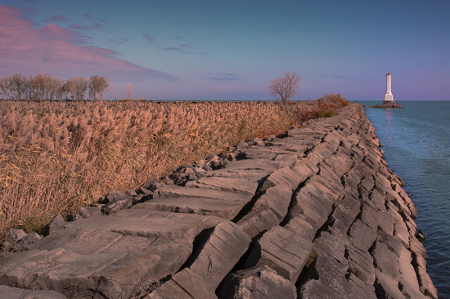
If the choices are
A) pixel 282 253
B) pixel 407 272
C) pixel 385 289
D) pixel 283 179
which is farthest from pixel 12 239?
pixel 407 272

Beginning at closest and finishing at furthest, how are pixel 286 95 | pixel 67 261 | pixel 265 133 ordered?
pixel 67 261
pixel 265 133
pixel 286 95

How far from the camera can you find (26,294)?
182 cm

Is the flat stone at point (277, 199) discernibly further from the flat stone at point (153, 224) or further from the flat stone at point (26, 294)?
the flat stone at point (26, 294)

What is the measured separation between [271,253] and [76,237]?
1.78m

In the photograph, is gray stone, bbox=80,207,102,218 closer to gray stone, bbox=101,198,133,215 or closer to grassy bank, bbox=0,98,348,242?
gray stone, bbox=101,198,133,215

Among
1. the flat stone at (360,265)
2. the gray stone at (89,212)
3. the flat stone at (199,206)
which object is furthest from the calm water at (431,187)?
the gray stone at (89,212)

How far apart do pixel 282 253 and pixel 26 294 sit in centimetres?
189

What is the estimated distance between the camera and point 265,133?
1152 centimetres

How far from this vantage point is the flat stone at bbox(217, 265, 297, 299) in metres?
2.03

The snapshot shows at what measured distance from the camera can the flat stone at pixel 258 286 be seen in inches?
79.9

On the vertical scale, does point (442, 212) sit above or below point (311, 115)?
below

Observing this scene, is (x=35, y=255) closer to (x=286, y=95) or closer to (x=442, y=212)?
(x=442, y=212)

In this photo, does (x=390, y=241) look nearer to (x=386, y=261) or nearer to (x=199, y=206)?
(x=386, y=261)

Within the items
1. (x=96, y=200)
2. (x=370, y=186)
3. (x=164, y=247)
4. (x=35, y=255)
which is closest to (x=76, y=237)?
(x=35, y=255)
